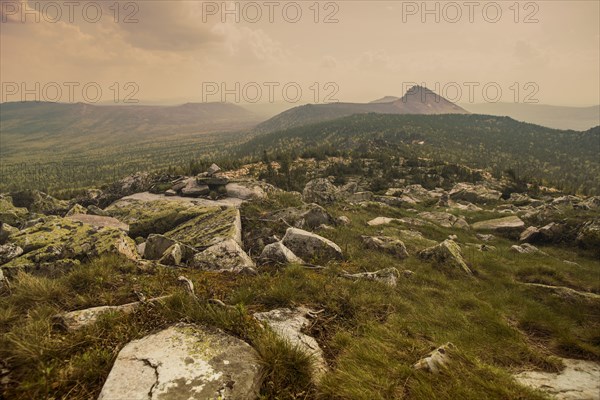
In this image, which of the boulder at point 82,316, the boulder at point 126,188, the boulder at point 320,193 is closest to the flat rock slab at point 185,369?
the boulder at point 82,316

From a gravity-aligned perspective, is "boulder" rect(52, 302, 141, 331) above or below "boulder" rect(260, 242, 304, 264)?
above

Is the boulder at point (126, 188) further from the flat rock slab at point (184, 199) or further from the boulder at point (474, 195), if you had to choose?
the boulder at point (474, 195)

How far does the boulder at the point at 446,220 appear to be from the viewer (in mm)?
21734

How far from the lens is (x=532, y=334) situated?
6848mm

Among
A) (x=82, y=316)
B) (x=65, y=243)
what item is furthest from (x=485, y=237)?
(x=65, y=243)

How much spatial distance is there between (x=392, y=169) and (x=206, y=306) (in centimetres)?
4994

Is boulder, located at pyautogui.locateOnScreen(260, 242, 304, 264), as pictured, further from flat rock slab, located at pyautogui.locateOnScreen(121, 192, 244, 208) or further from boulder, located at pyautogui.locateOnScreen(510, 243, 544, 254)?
boulder, located at pyautogui.locateOnScreen(510, 243, 544, 254)

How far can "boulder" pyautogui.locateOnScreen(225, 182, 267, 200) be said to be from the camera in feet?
70.7

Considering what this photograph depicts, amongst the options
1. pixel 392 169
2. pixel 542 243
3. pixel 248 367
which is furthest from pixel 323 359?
pixel 392 169

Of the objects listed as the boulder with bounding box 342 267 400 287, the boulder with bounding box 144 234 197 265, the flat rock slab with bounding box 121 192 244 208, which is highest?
the flat rock slab with bounding box 121 192 244 208

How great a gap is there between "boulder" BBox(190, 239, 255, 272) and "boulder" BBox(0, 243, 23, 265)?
5795mm

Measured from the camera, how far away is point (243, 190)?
22.4 metres

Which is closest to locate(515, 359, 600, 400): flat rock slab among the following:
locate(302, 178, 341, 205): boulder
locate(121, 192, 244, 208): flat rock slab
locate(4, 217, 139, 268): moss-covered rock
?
locate(4, 217, 139, 268): moss-covered rock

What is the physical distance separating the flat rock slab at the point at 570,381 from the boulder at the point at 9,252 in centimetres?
1298
